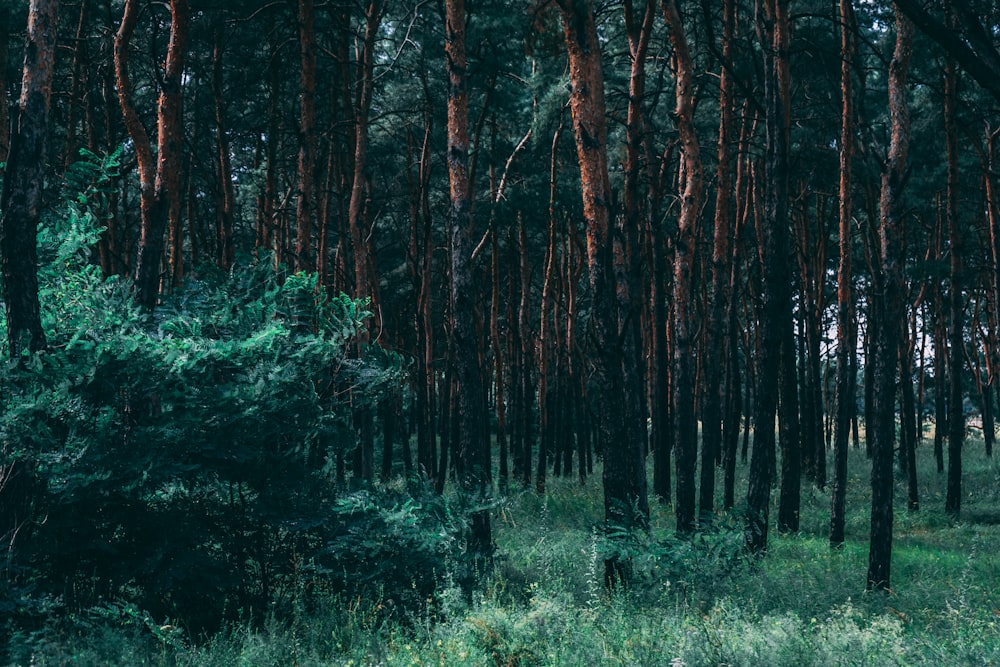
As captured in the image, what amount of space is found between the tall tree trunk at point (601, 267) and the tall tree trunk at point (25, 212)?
5484 mm

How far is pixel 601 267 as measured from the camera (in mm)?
8867

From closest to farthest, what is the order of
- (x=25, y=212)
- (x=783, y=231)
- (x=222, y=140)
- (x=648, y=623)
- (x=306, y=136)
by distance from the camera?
1. (x=648, y=623)
2. (x=25, y=212)
3. (x=783, y=231)
4. (x=306, y=136)
5. (x=222, y=140)

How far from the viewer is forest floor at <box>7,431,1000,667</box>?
19.1 ft

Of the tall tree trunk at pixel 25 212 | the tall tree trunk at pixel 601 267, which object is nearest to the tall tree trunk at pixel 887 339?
the tall tree trunk at pixel 601 267

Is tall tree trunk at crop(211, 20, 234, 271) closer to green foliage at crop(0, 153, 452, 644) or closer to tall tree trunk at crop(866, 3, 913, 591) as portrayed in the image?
green foliage at crop(0, 153, 452, 644)

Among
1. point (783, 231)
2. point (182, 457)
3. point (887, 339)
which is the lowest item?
point (182, 457)

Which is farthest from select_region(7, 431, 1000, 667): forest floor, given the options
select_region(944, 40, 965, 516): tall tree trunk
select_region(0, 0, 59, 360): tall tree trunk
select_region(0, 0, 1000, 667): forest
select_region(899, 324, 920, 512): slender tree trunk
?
select_region(899, 324, 920, 512): slender tree trunk

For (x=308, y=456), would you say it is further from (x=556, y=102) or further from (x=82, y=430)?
(x=556, y=102)

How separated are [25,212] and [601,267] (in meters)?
5.78

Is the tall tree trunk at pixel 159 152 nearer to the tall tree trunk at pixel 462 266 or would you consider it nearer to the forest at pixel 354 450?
the forest at pixel 354 450

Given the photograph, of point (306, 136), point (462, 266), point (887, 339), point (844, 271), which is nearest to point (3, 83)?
point (306, 136)

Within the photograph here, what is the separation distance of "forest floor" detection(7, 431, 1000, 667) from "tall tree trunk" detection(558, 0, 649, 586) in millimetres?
487

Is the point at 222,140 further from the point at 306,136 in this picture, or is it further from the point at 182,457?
the point at 182,457

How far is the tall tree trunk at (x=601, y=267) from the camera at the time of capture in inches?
344
